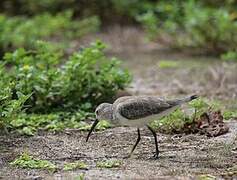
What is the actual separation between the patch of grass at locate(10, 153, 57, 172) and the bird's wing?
2.66 feet

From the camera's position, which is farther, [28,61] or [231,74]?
[231,74]

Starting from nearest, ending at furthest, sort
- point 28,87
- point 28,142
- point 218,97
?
point 28,142, point 28,87, point 218,97

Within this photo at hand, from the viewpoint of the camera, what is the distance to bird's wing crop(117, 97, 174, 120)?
584cm

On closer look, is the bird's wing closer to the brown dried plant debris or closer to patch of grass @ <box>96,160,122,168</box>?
patch of grass @ <box>96,160,122,168</box>

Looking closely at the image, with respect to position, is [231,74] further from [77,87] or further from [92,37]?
[92,37]

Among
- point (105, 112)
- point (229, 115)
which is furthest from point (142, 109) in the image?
point (229, 115)

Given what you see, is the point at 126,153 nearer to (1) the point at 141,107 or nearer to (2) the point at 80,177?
(1) the point at 141,107

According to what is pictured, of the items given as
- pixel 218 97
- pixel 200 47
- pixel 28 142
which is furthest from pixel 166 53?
pixel 28 142

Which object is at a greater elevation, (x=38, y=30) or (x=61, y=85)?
(x=61, y=85)

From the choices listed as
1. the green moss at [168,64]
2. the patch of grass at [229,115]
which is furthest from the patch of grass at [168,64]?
the patch of grass at [229,115]

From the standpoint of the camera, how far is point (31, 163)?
5.56 meters

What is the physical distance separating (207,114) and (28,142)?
1817 millimetres

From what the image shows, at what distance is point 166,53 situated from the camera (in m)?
11.8

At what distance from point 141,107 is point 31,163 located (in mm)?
1070
